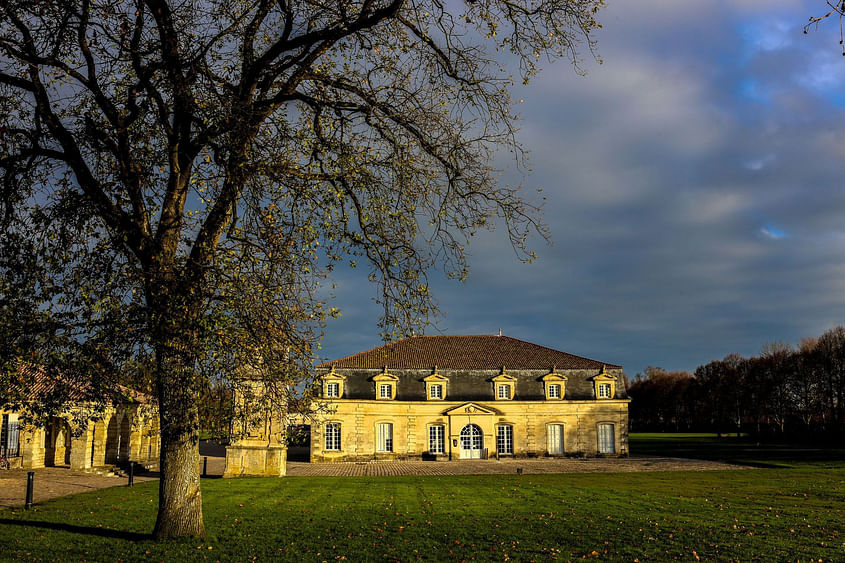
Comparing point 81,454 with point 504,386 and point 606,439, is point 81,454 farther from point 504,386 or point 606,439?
point 606,439

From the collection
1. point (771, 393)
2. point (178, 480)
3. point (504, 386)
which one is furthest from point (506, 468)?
point (771, 393)

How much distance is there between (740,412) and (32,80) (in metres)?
79.5

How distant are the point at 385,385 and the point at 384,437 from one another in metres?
3.46

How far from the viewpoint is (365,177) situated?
1037 cm

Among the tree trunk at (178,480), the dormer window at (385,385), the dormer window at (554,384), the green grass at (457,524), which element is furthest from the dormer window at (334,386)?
the tree trunk at (178,480)

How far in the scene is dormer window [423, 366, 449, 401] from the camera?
44.2m

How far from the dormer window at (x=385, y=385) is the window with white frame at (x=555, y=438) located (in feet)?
36.0

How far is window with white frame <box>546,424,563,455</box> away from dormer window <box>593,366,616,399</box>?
3.63m

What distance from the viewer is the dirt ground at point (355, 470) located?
67.8 ft

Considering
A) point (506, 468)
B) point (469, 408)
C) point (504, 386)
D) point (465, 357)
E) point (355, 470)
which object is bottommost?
point (506, 468)

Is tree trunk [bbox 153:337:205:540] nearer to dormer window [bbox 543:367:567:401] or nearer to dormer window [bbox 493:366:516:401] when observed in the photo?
dormer window [bbox 493:366:516:401]

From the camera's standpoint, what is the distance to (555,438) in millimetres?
44406

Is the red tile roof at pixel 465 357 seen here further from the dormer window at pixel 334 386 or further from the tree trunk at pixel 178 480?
the tree trunk at pixel 178 480

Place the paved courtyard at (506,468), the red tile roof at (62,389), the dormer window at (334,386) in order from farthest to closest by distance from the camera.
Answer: the dormer window at (334,386), the paved courtyard at (506,468), the red tile roof at (62,389)
